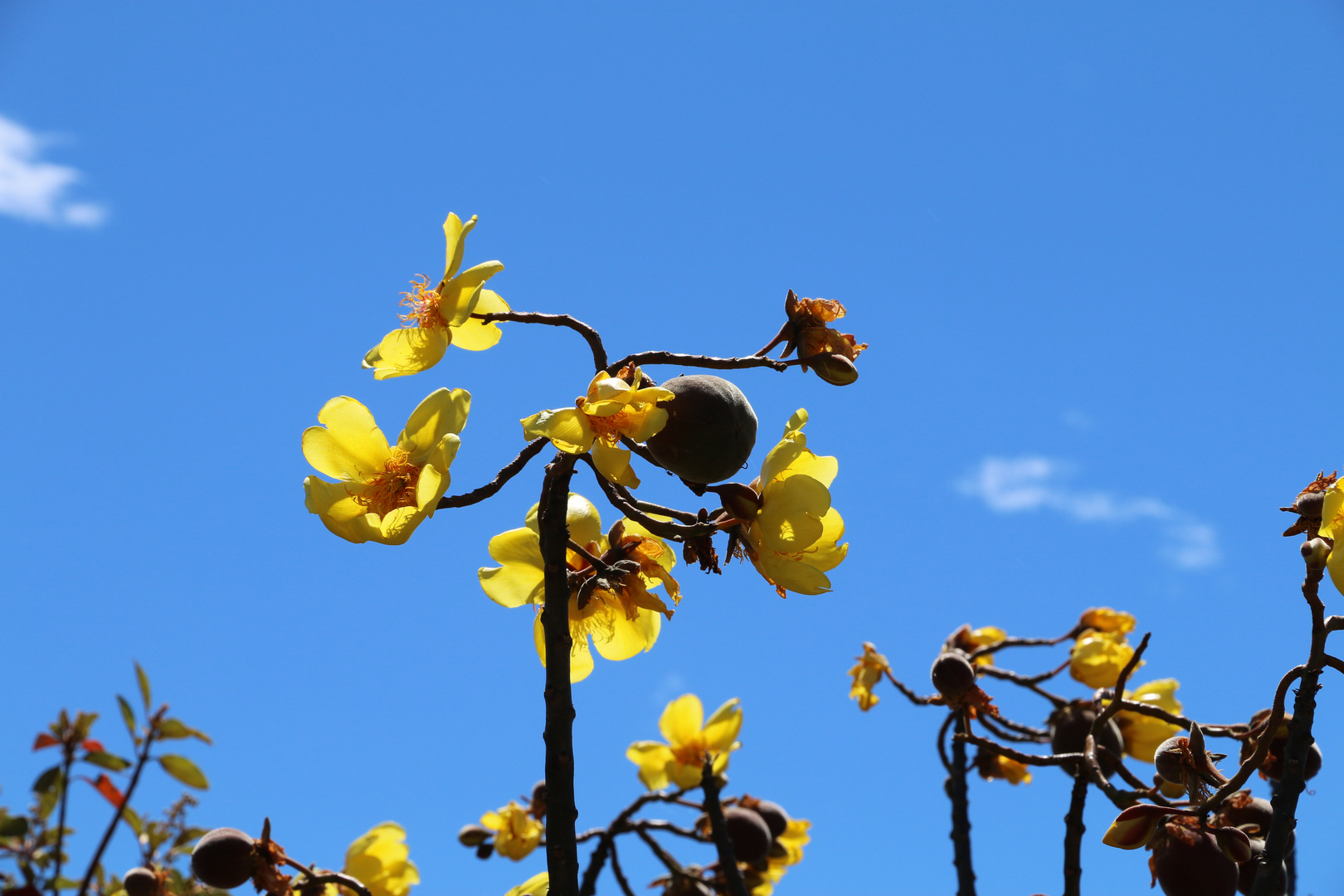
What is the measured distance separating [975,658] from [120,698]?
2.43 m

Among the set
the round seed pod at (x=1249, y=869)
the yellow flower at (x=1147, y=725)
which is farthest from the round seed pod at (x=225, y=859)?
the yellow flower at (x=1147, y=725)

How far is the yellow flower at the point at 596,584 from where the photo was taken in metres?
1.66

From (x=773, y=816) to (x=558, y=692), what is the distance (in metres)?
1.56

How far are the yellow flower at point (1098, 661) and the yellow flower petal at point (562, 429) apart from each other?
182 centimetres

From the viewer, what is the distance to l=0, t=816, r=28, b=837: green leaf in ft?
10.1

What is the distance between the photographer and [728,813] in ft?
8.81

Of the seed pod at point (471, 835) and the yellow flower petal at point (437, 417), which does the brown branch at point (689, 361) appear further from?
the seed pod at point (471, 835)

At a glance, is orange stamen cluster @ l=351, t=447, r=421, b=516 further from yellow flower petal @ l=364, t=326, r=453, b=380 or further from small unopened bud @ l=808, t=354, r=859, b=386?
small unopened bud @ l=808, t=354, r=859, b=386

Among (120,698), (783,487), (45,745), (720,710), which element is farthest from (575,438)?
(45,745)

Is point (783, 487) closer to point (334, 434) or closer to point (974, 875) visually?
point (334, 434)

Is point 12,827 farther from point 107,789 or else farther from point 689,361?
point 689,361

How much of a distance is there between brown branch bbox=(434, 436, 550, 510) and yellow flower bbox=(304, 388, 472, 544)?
25 millimetres

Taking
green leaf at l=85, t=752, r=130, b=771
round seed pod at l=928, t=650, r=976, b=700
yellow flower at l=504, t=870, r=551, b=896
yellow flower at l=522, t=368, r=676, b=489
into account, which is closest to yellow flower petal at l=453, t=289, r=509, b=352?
yellow flower at l=522, t=368, r=676, b=489

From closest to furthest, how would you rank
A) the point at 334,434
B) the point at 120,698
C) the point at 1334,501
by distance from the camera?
the point at 1334,501, the point at 334,434, the point at 120,698
